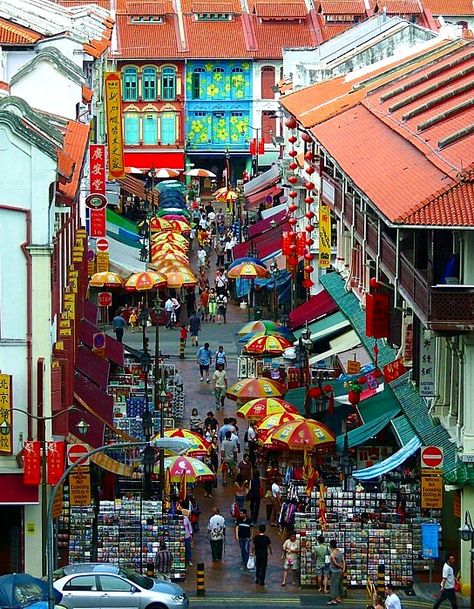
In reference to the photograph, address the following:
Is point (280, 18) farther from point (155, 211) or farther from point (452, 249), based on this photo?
point (452, 249)

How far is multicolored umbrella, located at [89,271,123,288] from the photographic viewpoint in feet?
257

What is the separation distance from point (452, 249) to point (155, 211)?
6027 cm

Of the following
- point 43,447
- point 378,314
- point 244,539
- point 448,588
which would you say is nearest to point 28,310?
point 43,447

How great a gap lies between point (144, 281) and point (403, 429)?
28.3m

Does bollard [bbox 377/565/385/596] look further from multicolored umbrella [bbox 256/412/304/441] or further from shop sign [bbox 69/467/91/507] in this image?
multicolored umbrella [bbox 256/412/304/441]

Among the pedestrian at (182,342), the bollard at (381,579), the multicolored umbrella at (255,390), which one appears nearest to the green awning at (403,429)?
the bollard at (381,579)

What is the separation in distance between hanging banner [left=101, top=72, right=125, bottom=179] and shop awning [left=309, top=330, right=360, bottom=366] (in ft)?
82.2

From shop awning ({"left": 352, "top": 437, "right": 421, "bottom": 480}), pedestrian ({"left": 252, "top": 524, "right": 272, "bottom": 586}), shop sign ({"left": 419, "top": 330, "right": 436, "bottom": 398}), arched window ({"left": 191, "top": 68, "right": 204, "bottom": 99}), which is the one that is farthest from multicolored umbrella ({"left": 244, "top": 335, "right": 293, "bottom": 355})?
arched window ({"left": 191, "top": 68, "right": 204, "bottom": 99})

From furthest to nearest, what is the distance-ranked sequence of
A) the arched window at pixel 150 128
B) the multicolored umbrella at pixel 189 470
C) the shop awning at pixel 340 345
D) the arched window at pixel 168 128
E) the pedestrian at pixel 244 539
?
the arched window at pixel 168 128 → the arched window at pixel 150 128 → the shop awning at pixel 340 345 → the multicolored umbrella at pixel 189 470 → the pedestrian at pixel 244 539

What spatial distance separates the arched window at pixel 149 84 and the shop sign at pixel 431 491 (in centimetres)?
8098

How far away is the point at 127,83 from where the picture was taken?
4884 inches

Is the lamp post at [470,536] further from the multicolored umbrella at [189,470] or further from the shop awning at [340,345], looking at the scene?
the shop awning at [340,345]

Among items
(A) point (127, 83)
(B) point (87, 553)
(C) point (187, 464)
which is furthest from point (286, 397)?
(A) point (127, 83)

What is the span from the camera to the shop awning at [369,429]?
5347 centimetres
